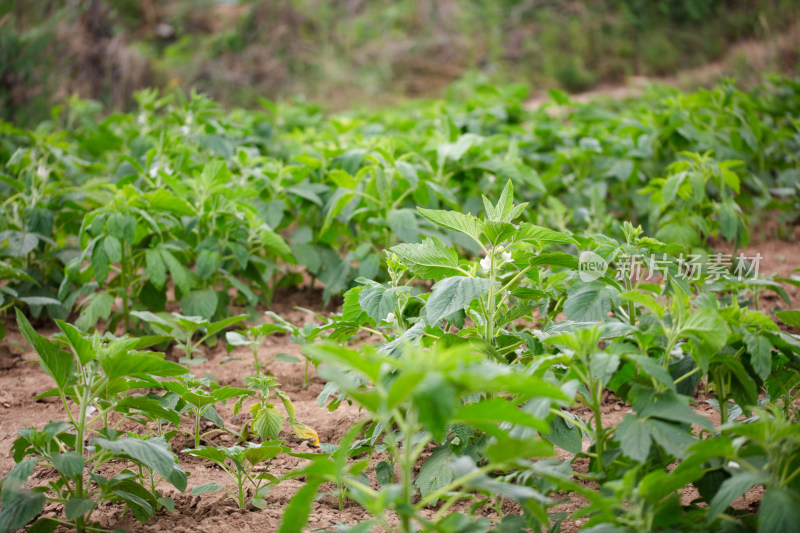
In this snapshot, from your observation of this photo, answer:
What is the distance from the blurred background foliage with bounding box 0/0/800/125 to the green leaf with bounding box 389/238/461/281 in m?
7.65

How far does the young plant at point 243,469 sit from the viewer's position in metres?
1.73

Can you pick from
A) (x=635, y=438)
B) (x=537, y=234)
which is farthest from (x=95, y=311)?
(x=635, y=438)

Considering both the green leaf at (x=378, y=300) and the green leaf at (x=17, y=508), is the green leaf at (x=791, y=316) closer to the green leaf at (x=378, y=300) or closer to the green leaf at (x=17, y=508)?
the green leaf at (x=378, y=300)

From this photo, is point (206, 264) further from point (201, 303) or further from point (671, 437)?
point (671, 437)

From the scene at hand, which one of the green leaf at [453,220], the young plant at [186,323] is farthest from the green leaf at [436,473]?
the young plant at [186,323]

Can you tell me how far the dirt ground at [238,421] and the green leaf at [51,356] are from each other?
41cm

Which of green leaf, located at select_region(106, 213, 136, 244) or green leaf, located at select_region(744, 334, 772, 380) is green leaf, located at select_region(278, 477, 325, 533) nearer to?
green leaf, located at select_region(744, 334, 772, 380)

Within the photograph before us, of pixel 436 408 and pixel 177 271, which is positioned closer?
pixel 436 408

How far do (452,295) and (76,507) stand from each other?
3.25 ft

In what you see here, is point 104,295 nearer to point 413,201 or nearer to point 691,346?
point 413,201

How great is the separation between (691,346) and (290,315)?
82.3 inches

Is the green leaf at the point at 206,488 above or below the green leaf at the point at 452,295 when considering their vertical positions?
below

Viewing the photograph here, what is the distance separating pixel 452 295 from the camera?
62.1 inches

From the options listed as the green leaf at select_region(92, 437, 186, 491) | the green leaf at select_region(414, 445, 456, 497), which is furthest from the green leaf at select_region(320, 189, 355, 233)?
the green leaf at select_region(92, 437, 186, 491)
